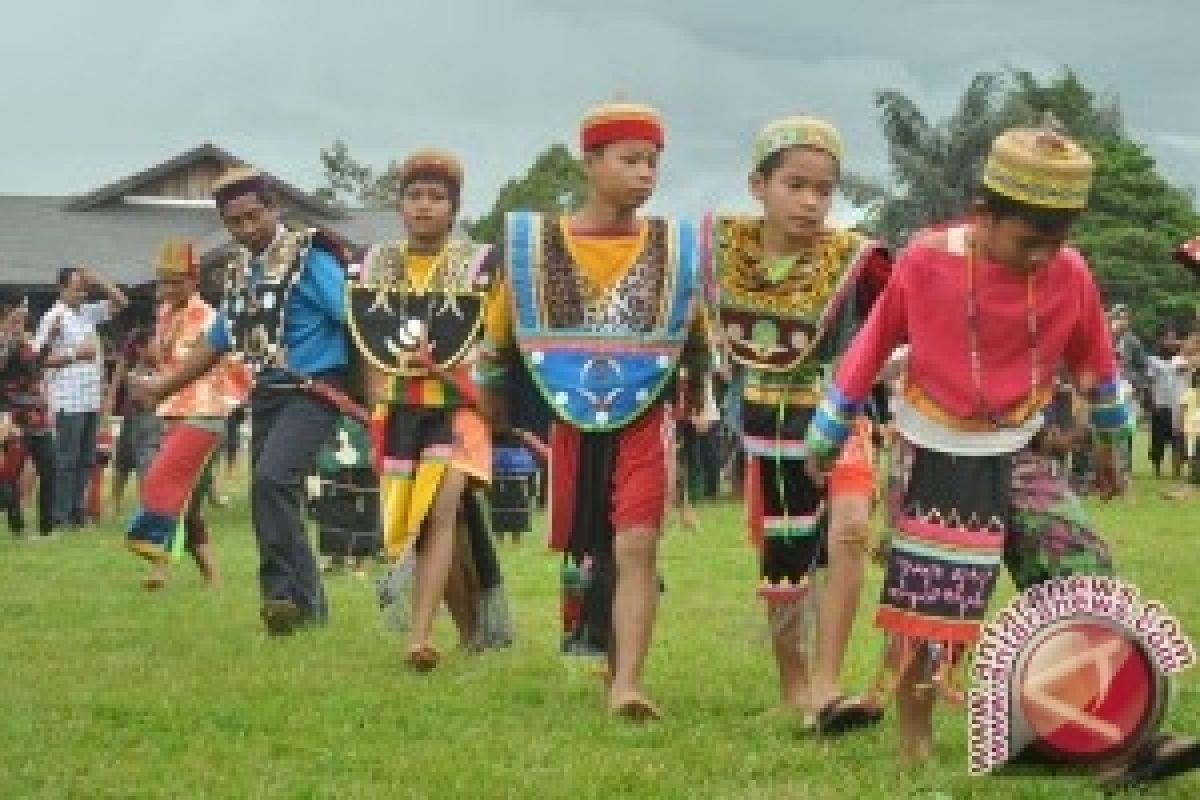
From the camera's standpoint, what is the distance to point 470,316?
7977 millimetres

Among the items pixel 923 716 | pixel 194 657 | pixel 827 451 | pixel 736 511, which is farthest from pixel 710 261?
pixel 736 511

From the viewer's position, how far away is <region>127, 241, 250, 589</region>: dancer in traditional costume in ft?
32.8

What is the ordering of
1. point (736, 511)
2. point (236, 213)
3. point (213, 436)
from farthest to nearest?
1. point (736, 511)
2. point (213, 436)
3. point (236, 213)

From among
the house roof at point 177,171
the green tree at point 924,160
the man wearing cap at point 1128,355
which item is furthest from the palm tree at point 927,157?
the man wearing cap at point 1128,355

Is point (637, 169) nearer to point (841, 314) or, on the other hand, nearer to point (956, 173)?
point (841, 314)

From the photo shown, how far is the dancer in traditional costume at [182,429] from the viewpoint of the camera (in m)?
9.99

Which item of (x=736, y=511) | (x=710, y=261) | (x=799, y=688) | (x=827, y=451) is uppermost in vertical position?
(x=710, y=261)

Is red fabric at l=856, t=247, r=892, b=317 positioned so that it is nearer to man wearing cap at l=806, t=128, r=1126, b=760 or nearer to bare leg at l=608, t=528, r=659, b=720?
man wearing cap at l=806, t=128, r=1126, b=760

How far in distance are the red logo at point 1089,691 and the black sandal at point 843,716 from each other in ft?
3.04

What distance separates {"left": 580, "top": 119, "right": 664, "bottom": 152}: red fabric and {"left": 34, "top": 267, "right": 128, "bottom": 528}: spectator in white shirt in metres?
10.3

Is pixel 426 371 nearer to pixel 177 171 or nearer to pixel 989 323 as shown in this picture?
pixel 989 323

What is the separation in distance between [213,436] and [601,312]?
4132mm

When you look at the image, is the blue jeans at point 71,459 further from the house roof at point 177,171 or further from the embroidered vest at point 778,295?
the house roof at point 177,171

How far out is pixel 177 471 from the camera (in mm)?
9992
